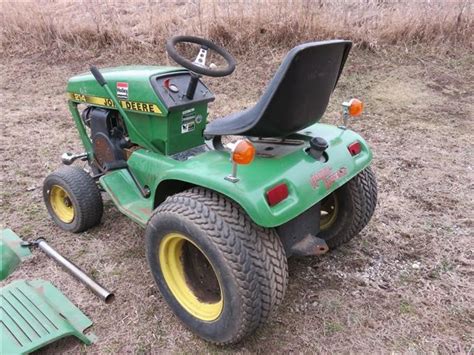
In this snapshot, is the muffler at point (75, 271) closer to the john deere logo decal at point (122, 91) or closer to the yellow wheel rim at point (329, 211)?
the john deere logo decal at point (122, 91)

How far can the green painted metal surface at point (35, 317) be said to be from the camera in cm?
194

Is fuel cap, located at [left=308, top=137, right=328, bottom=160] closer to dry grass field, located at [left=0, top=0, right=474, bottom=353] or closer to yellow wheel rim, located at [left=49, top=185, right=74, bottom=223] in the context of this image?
dry grass field, located at [left=0, top=0, right=474, bottom=353]

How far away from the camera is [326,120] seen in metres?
4.67

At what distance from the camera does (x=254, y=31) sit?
607 centimetres

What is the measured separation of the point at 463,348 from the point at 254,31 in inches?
199

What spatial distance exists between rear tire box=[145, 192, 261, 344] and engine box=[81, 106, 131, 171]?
0.94 metres

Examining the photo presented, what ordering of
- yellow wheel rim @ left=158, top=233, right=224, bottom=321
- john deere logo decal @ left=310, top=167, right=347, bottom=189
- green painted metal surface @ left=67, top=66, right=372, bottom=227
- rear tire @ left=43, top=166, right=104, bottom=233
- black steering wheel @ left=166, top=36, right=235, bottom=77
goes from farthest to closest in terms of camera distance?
rear tire @ left=43, top=166, right=104, bottom=233
black steering wheel @ left=166, top=36, right=235, bottom=77
yellow wheel rim @ left=158, top=233, right=224, bottom=321
john deere logo decal @ left=310, top=167, right=347, bottom=189
green painted metal surface @ left=67, top=66, right=372, bottom=227

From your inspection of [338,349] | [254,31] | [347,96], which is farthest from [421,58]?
[338,349]

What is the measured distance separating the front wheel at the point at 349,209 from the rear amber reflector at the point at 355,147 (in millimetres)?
175

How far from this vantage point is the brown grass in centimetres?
595

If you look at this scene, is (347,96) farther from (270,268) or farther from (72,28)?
(72,28)

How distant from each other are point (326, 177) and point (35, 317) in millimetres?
1558

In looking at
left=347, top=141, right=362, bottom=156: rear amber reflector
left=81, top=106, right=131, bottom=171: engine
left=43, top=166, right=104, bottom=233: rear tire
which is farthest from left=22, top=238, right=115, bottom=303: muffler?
left=347, top=141, right=362, bottom=156: rear amber reflector

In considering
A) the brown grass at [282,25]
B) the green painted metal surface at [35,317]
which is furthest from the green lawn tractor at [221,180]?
the brown grass at [282,25]
